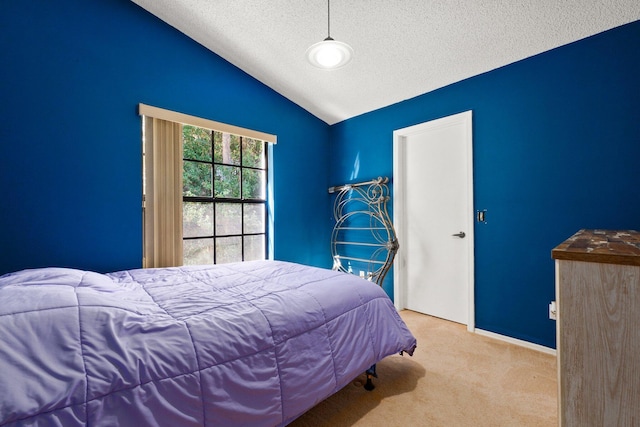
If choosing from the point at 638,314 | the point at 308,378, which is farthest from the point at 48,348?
the point at 638,314

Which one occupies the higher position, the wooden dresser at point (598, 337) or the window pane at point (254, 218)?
the window pane at point (254, 218)

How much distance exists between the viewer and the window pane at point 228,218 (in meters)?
3.09

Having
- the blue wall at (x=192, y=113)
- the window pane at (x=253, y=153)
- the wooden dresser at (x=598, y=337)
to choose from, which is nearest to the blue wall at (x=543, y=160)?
the blue wall at (x=192, y=113)

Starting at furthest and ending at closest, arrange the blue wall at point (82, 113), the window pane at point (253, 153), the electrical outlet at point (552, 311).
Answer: the window pane at point (253, 153) < the electrical outlet at point (552, 311) < the blue wall at point (82, 113)

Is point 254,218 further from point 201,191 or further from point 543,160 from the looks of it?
point 543,160

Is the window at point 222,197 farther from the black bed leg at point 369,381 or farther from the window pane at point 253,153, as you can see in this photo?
the black bed leg at point 369,381

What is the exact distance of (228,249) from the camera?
316 cm

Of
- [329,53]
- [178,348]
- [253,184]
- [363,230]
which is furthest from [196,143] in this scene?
[178,348]

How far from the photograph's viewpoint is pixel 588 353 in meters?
0.82

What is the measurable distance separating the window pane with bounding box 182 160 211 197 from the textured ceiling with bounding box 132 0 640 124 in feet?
3.93

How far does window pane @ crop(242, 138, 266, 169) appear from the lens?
130 inches

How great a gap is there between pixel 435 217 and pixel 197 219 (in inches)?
99.2

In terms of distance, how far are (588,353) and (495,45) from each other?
7.85 ft

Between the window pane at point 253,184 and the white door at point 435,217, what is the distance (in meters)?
1.58
